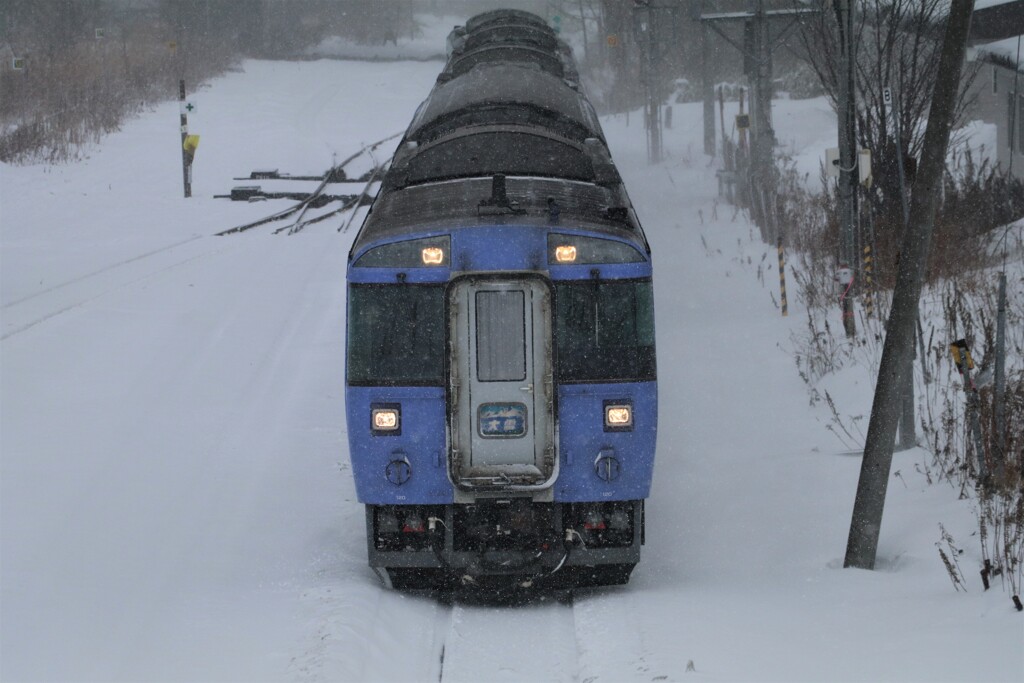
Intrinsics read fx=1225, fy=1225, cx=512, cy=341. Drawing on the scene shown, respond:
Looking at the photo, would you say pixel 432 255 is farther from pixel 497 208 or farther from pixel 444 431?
pixel 444 431

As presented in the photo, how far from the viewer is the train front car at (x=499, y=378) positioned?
27.0 feet

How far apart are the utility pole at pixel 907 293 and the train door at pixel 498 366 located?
2349mm

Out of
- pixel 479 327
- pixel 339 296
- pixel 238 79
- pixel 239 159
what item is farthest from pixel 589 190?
pixel 238 79

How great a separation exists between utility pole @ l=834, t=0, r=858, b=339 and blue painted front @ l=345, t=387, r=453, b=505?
8.37 m

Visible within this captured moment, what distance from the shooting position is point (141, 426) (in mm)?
12711

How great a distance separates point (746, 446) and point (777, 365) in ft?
11.0

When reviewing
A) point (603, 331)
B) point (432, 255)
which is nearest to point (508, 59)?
point (432, 255)

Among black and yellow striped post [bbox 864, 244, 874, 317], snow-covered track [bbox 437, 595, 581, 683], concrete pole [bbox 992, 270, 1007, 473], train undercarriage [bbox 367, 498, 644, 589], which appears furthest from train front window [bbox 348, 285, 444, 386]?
black and yellow striped post [bbox 864, 244, 874, 317]

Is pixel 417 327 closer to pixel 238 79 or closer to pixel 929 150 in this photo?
pixel 929 150

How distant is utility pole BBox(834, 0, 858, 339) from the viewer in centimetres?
1423

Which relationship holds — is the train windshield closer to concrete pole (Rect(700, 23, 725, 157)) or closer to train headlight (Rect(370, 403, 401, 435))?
train headlight (Rect(370, 403, 401, 435))

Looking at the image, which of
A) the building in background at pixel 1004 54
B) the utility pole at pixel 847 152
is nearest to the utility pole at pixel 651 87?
the building in background at pixel 1004 54

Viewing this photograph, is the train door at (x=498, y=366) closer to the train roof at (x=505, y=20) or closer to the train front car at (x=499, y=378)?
the train front car at (x=499, y=378)

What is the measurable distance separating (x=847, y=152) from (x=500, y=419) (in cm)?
870
